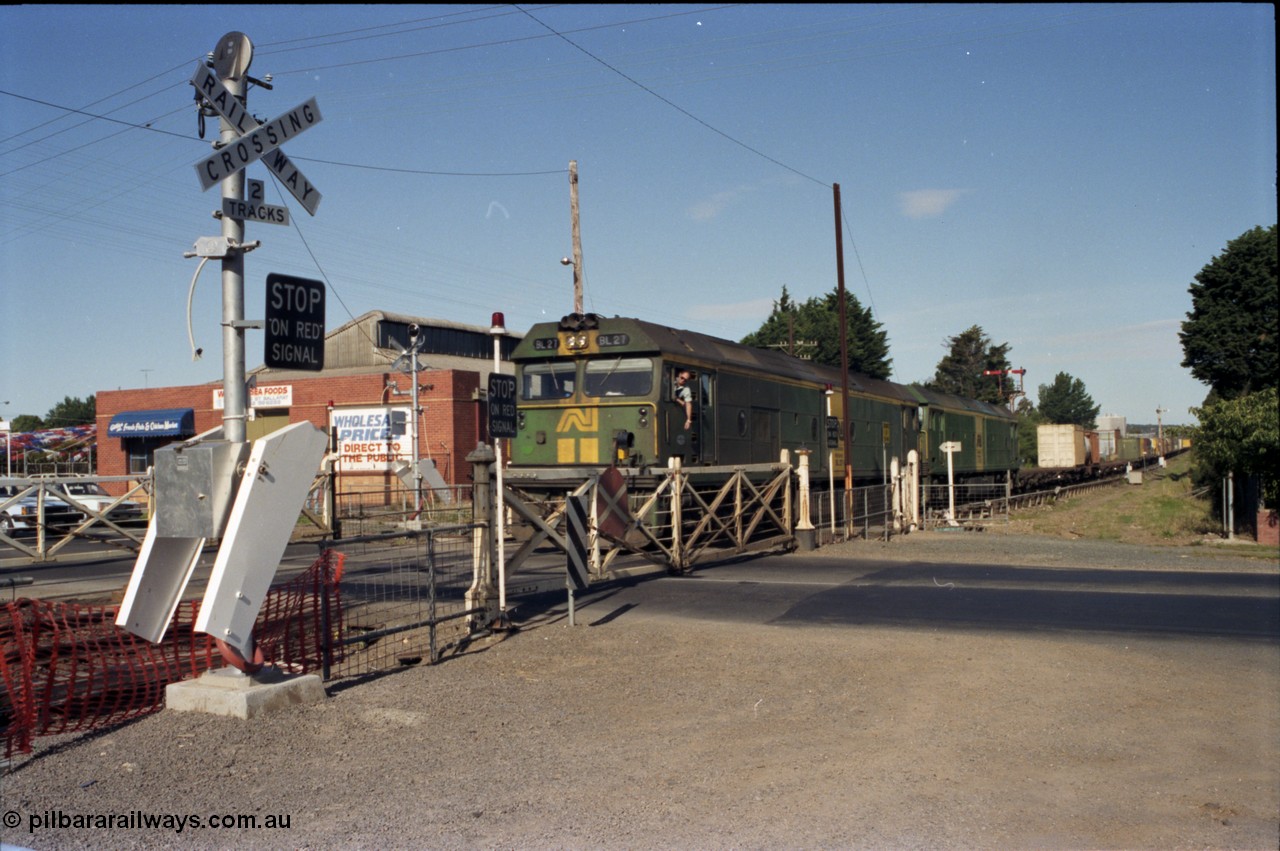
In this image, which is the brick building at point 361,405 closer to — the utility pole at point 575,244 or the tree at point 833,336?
the utility pole at point 575,244

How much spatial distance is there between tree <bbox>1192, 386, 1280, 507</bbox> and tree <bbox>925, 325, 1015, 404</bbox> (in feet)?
234

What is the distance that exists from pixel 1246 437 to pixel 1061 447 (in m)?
31.6

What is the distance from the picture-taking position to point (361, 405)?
39688mm

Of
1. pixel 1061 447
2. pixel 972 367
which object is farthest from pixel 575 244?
pixel 972 367

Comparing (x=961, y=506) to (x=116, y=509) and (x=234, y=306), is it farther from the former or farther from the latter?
(x=234, y=306)

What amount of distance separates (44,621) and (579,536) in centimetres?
512

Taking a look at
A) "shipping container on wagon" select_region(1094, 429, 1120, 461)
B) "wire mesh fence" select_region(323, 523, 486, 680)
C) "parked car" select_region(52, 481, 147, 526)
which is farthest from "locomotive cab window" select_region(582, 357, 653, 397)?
"shipping container on wagon" select_region(1094, 429, 1120, 461)

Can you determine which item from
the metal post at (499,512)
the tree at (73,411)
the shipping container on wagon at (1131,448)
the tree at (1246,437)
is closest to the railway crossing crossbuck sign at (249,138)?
the metal post at (499,512)

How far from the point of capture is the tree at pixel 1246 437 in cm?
1662

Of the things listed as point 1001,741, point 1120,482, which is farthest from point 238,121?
point 1120,482

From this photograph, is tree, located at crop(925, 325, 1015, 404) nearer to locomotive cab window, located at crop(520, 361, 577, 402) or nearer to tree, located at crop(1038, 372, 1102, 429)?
tree, located at crop(1038, 372, 1102, 429)

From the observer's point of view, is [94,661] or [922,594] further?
[922,594]

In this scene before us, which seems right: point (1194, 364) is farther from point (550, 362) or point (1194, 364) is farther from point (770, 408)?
point (550, 362)

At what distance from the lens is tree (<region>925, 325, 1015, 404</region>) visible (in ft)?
295
